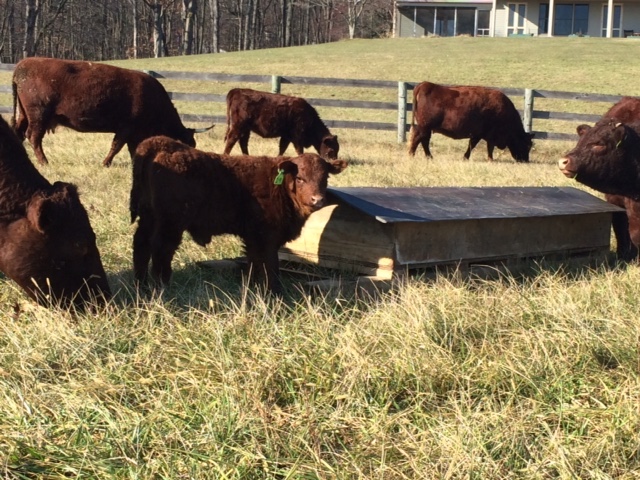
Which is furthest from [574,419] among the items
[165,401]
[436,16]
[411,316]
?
[436,16]

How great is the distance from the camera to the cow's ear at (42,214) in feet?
14.3

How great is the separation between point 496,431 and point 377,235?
Result: 9.83 ft

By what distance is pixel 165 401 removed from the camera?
3.35 metres

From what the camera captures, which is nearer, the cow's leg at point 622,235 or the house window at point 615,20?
the cow's leg at point 622,235

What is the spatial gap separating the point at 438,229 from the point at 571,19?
205ft

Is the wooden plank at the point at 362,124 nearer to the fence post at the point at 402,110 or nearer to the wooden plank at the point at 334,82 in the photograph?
the fence post at the point at 402,110

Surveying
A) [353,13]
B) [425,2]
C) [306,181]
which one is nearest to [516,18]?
[425,2]

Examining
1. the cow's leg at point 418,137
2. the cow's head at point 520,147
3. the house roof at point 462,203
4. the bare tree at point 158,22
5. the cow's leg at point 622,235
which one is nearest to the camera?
the house roof at point 462,203

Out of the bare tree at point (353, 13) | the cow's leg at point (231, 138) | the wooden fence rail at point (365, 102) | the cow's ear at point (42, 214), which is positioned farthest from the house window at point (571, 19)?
the cow's ear at point (42, 214)

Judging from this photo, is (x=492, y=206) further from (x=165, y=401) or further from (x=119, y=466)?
(x=119, y=466)

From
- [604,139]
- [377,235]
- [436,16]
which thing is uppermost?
[436,16]

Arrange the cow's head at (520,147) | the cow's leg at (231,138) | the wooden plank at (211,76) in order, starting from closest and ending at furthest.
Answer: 1. the cow's leg at (231,138)
2. the cow's head at (520,147)
3. the wooden plank at (211,76)

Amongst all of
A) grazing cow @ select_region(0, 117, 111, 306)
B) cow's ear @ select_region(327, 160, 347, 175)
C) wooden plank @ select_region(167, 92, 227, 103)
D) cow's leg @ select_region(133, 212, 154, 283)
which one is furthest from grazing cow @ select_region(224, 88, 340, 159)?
grazing cow @ select_region(0, 117, 111, 306)

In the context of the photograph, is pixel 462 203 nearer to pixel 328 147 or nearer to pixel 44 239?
pixel 44 239
